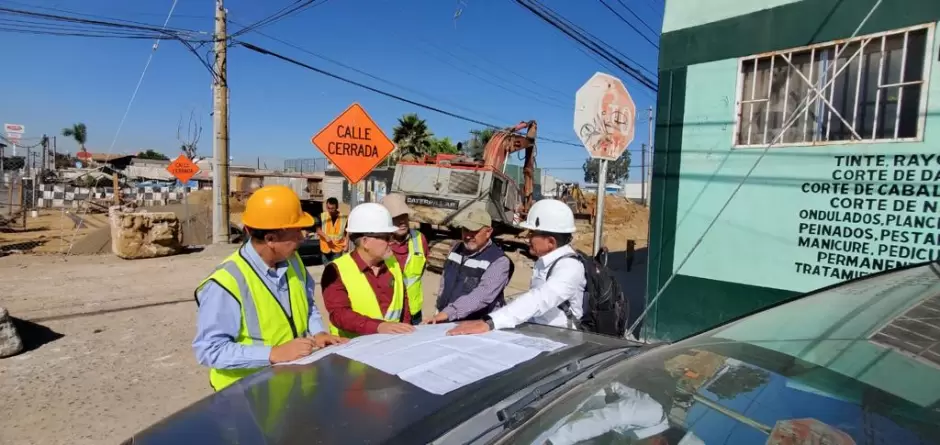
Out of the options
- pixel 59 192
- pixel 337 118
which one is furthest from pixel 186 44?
pixel 59 192

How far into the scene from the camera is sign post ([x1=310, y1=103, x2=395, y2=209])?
18.1 feet

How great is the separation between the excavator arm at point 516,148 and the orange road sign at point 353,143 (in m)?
5.52

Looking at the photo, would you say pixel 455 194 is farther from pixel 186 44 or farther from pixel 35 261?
pixel 35 261

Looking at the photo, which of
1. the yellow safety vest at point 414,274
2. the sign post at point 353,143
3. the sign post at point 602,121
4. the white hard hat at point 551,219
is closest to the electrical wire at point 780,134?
the sign post at point 602,121

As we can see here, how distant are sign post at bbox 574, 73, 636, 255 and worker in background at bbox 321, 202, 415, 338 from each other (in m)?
2.80

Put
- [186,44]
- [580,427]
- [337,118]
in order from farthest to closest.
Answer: [186,44] → [337,118] → [580,427]

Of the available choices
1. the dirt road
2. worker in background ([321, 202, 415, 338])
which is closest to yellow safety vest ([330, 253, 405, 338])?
worker in background ([321, 202, 415, 338])

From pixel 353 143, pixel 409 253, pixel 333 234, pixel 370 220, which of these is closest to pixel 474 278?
pixel 409 253

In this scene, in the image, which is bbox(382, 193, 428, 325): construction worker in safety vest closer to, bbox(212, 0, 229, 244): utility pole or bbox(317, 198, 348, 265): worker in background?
bbox(317, 198, 348, 265): worker in background

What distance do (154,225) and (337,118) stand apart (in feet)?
26.6

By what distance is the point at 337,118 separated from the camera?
5520 mm

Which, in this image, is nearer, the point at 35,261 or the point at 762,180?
the point at 762,180

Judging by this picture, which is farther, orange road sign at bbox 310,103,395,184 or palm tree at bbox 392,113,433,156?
palm tree at bbox 392,113,433,156

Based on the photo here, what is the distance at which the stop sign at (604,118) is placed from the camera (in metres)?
5.05
